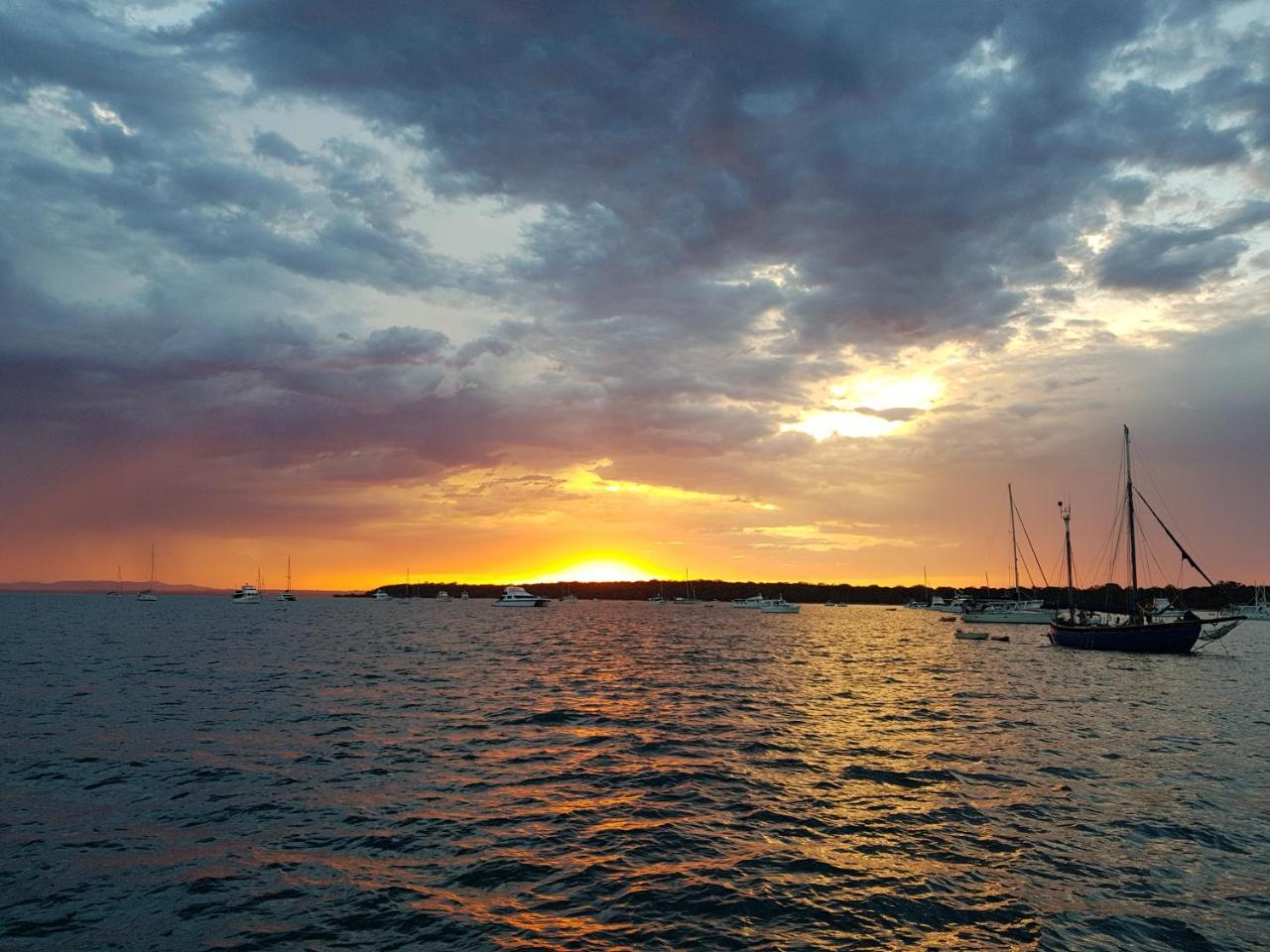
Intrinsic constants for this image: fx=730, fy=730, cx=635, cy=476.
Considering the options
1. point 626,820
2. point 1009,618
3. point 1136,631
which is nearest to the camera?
point 626,820

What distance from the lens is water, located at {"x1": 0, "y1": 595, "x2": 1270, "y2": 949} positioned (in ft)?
41.8

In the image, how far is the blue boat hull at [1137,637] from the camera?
7069 cm

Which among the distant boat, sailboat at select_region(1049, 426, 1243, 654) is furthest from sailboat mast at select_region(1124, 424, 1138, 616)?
the distant boat

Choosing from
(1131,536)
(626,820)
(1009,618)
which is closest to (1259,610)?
(1009,618)

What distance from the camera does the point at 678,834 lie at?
1762 cm

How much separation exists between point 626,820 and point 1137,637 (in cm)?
7553

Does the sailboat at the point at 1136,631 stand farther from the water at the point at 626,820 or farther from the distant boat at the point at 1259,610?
the distant boat at the point at 1259,610

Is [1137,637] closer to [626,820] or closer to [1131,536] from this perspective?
[1131,536]

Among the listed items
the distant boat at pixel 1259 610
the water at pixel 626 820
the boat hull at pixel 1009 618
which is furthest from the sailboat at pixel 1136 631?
the distant boat at pixel 1259 610

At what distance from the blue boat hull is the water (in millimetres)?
32280

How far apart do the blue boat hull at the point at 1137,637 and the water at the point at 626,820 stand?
32280mm

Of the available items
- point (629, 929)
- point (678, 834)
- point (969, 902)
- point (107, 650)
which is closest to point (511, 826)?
point (678, 834)

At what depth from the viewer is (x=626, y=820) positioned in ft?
61.7

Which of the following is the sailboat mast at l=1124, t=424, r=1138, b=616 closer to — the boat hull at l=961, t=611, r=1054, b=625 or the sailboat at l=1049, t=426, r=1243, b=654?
the sailboat at l=1049, t=426, r=1243, b=654
